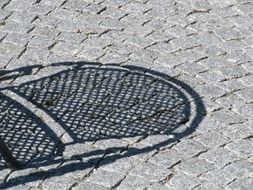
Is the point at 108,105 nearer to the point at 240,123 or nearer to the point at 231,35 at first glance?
the point at 240,123

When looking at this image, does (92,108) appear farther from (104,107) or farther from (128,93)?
(128,93)

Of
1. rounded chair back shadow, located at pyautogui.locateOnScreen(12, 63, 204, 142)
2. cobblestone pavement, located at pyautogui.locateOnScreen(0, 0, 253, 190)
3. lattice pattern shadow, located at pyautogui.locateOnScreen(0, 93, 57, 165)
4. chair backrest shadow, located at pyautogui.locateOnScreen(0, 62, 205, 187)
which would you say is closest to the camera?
cobblestone pavement, located at pyautogui.locateOnScreen(0, 0, 253, 190)

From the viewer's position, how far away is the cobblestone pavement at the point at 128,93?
5.62m

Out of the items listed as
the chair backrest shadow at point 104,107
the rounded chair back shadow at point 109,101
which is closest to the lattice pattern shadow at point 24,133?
the chair backrest shadow at point 104,107

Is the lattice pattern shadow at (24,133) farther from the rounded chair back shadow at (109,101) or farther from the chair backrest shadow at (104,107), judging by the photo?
the rounded chair back shadow at (109,101)

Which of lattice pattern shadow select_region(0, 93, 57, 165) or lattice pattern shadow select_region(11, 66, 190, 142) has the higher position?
lattice pattern shadow select_region(0, 93, 57, 165)

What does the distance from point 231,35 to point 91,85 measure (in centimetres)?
166

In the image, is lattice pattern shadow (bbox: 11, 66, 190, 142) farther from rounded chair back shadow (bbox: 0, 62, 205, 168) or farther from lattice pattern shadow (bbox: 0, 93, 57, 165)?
lattice pattern shadow (bbox: 0, 93, 57, 165)

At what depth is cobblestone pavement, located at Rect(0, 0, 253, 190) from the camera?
221 inches

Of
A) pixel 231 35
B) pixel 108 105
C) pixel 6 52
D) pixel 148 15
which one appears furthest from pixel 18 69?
pixel 231 35

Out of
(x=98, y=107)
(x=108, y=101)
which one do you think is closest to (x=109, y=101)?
(x=108, y=101)

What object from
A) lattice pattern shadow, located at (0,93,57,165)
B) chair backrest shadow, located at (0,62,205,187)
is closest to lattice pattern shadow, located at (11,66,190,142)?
chair backrest shadow, located at (0,62,205,187)

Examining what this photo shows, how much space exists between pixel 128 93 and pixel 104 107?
301mm

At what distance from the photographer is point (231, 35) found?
7.38 m
